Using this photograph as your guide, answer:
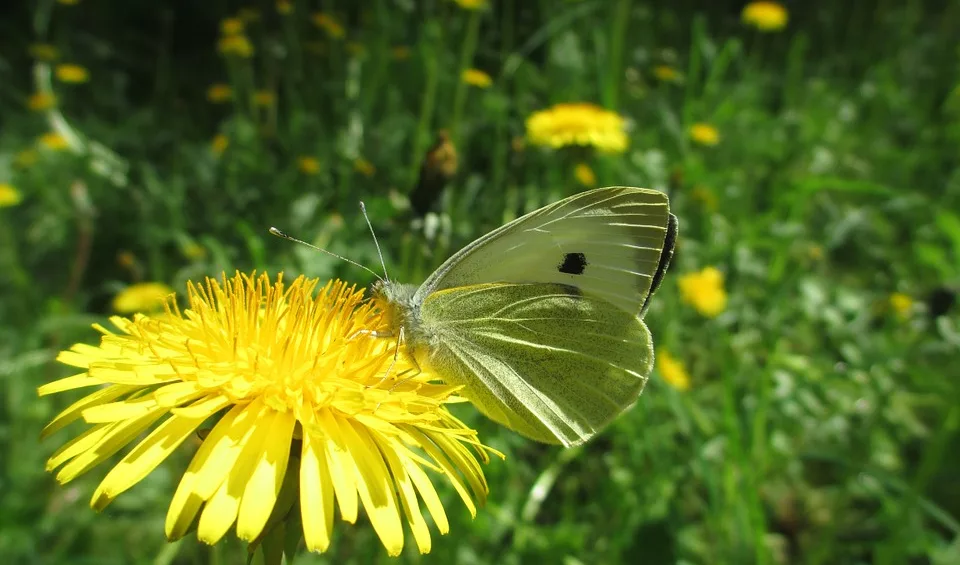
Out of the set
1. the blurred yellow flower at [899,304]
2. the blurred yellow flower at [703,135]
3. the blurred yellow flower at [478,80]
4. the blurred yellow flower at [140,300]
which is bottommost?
the blurred yellow flower at [899,304]

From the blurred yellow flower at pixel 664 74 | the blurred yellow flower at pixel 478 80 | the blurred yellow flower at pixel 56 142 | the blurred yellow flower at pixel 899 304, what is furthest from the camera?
the blurred yellow flower at pixel 664 74

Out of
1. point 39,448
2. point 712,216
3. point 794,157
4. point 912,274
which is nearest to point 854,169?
point 794,157

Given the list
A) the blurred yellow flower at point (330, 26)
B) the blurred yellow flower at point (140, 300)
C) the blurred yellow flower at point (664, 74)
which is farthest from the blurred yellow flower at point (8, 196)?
the blurred yellow flower at point (664, 74)

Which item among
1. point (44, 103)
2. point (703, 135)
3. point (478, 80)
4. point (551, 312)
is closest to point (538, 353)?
point (551, 312)

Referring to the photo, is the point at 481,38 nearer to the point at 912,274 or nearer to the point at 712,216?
the point at 712,216

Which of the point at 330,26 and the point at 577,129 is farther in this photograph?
the point at 330,26

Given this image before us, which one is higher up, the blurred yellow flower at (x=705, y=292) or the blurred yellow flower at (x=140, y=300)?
the blurred yellow flower at (x=140, y=300)

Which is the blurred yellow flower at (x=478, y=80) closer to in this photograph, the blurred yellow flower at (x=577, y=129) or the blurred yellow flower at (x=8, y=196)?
the blurred yellow flower at (x=577, y=129)

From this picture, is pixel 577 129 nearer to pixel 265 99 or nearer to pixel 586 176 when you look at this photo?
pixel 586 176

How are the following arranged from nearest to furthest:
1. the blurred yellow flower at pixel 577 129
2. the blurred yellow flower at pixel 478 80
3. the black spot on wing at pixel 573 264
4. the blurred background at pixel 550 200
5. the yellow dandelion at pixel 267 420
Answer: the yellow dandelion at pixel 267 420 → the black spot on wing at pixel 573 264 → the blurred background at pixel 550 200 → the blurred yellow flower at pixel 577 129 → the blurred yellow flower at pixel 478 80
